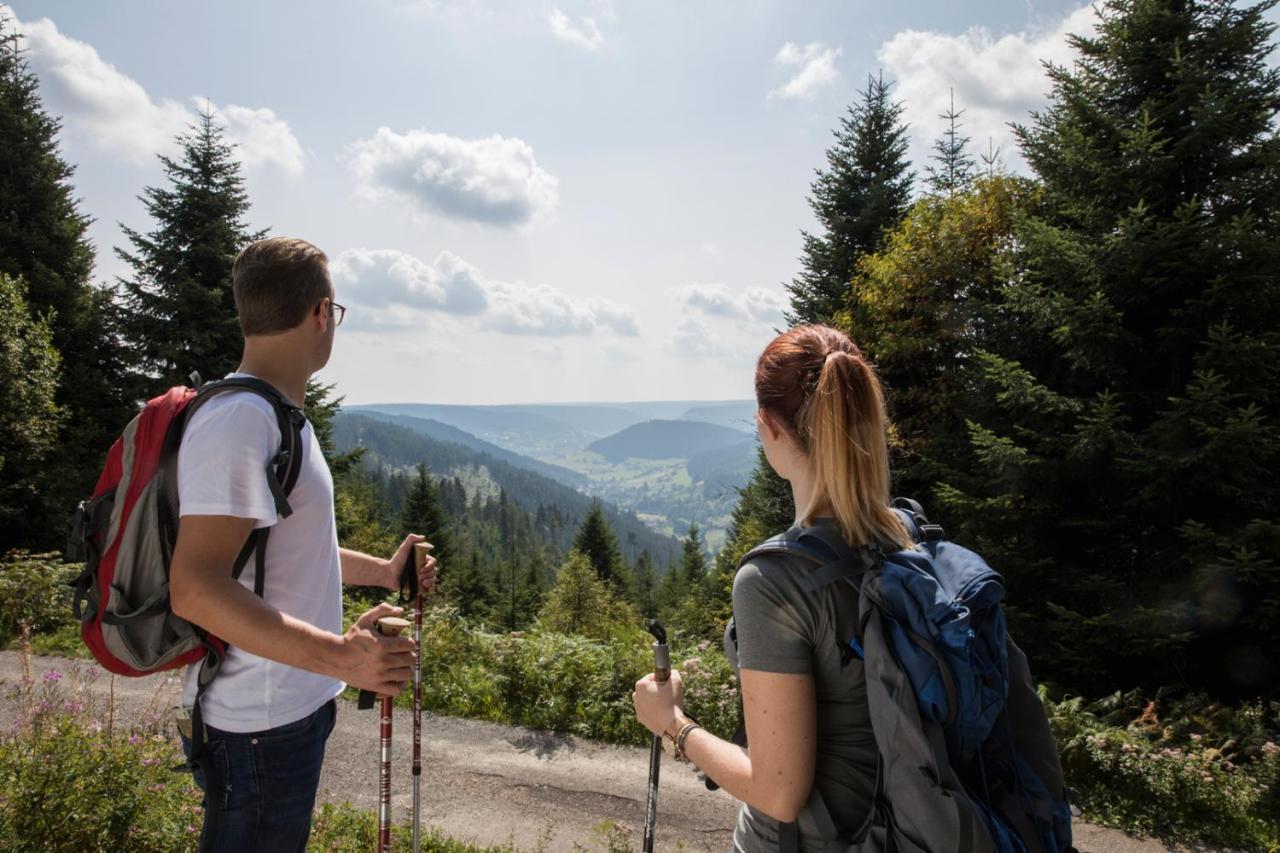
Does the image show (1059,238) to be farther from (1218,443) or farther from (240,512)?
(240,512)

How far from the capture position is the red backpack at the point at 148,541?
76.6 inches

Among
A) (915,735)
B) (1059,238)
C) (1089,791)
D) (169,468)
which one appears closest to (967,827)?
(915,735)

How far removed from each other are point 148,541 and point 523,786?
195 inches

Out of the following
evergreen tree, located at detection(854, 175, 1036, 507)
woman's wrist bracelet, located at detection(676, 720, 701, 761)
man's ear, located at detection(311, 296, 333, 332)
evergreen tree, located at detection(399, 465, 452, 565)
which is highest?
evergreen tree, located at detection(854, 175, 1036, 507)

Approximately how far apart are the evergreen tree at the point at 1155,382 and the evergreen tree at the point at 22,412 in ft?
67.0

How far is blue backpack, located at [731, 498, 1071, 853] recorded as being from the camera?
1556 mm

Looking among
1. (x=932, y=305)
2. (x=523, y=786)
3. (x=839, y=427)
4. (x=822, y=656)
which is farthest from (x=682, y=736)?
(x=932, y=305)

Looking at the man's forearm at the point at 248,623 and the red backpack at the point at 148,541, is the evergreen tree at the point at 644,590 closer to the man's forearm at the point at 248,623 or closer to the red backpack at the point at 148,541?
the red backpack at the point at 148,541

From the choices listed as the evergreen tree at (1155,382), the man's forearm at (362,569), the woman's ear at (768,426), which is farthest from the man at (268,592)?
the evergreen tree at (1155,382)

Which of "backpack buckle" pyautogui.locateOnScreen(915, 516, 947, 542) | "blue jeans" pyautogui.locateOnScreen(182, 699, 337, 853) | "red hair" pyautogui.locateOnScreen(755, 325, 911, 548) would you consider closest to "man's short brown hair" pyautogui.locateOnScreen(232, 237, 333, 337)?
"blue jeans" pyautogui.locateOnScreen(182, 699, 337, 853)

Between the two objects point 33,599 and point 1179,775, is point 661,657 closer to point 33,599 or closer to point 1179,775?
point 1179,775

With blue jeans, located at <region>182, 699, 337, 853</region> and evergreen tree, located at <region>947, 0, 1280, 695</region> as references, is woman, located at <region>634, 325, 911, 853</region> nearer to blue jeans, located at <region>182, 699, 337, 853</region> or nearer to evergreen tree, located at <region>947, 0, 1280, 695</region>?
blue jeans, located at <region>182, 699, 337, 853</region>

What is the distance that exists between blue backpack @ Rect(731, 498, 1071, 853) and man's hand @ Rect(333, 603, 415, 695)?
1.03 metres

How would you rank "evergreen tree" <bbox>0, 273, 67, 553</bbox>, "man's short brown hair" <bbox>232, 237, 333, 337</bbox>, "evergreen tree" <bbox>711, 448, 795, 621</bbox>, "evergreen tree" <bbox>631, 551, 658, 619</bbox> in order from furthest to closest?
"evergreen tree" <bbox>631, 551, 658, 619</bbox> → "evergreen tree" <bbox>711, 448, 795, 621</bbox> → "evergreen tree" <bbox>0, 273, 67, 553</bbox> → "man's short brown hair" <bbox>232, 237, 333, 337</bbox>
